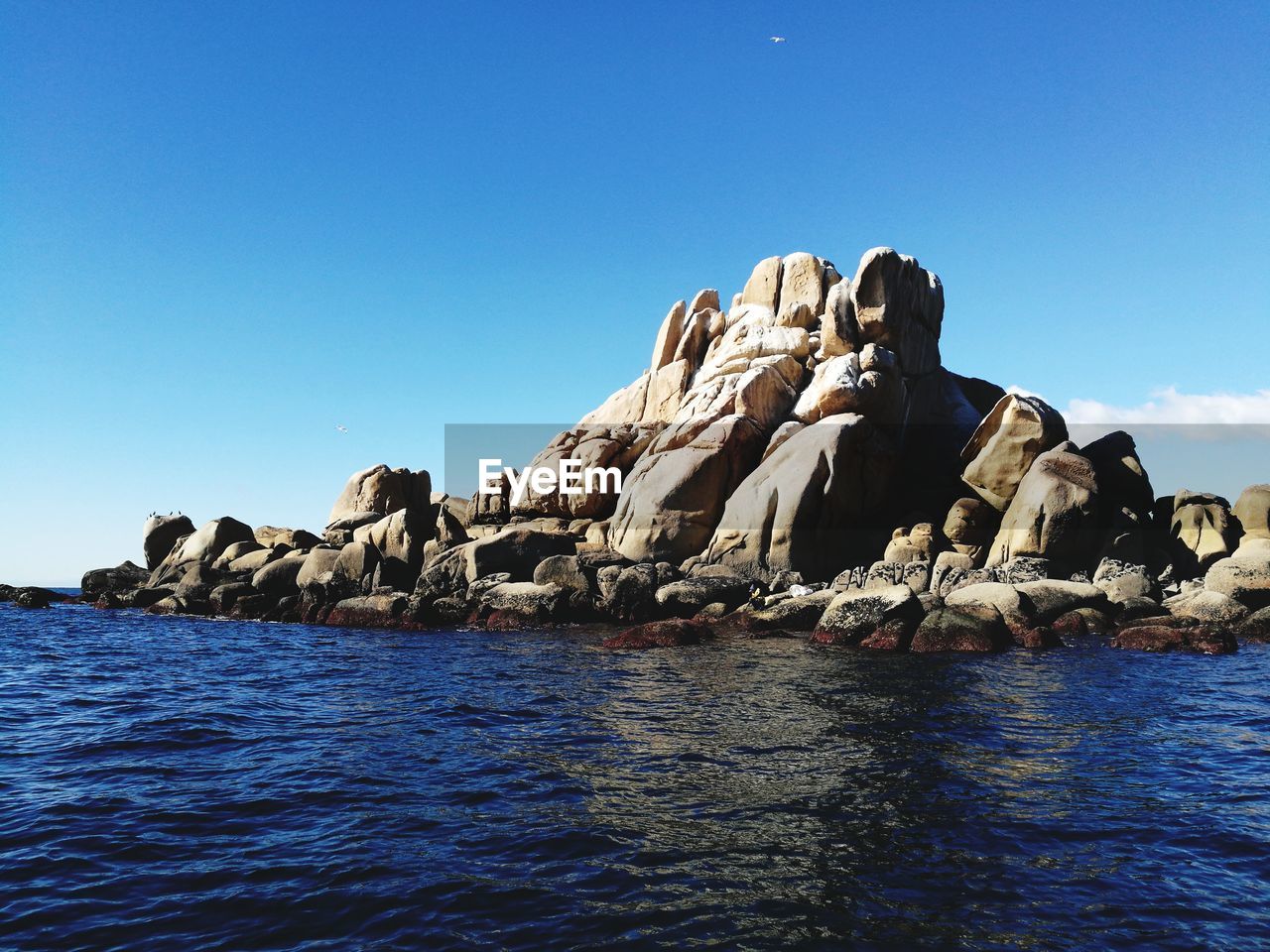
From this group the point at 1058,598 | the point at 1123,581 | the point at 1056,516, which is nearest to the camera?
the point at 1058,598

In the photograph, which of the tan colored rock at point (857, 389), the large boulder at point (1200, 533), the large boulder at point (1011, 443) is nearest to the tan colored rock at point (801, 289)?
the tan colored rock at point (857, 389)

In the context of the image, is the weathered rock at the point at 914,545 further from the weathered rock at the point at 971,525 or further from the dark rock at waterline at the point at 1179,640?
the dark rock at waterline at the point at 1179,640

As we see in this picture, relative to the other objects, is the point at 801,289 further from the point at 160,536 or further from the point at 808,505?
the point at 160,536

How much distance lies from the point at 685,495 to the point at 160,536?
35477mm

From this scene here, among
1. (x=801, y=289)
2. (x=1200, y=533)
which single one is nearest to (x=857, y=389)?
(x=801, y=289)

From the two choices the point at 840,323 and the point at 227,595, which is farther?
the point at 840,323

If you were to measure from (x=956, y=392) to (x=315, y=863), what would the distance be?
4122cm

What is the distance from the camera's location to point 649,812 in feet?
31.4

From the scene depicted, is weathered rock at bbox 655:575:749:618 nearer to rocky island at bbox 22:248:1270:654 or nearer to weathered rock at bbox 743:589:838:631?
rocky island at bbox 22:248:1270:654

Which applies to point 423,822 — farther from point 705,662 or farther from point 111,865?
point 705,662

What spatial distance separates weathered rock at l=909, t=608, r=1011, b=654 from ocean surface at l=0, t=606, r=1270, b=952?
10.5ft

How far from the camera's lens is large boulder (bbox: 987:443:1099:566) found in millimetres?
28547

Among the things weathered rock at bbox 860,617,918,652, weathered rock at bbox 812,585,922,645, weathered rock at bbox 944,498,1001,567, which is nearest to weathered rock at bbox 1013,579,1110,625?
weathered rock at bbox 812,585,922,645

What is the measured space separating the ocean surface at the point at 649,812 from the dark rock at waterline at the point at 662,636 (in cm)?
540
